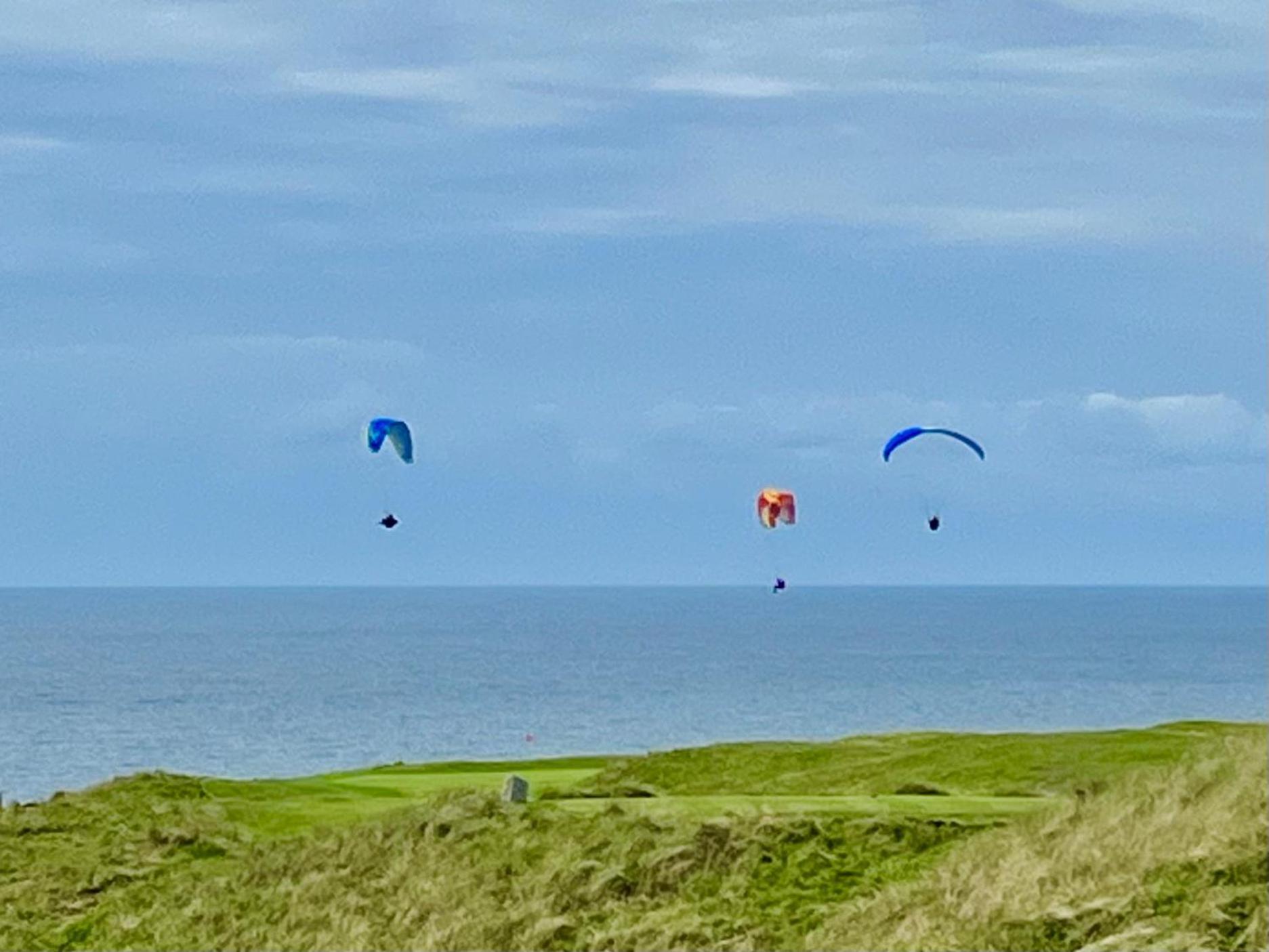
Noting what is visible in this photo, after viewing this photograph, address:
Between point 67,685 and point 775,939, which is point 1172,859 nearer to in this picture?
point 775,939

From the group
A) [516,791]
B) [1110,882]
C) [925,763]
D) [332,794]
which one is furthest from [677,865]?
[925,763]

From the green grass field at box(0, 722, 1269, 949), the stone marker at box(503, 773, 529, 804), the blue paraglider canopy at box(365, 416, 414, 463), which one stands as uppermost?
the blue paraglider canopy at box(365, 416, 414, 463)

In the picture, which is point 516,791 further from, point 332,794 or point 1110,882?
point 1110,882

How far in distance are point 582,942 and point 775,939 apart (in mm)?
2419

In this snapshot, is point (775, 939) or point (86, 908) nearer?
point (775, 939)

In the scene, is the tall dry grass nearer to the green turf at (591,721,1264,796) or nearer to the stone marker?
the green turf at (591,721,1264,796)

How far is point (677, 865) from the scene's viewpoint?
3077 cm

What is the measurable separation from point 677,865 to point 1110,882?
650cm

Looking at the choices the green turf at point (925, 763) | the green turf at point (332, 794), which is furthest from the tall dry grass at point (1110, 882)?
the green turf at point (332, 794)

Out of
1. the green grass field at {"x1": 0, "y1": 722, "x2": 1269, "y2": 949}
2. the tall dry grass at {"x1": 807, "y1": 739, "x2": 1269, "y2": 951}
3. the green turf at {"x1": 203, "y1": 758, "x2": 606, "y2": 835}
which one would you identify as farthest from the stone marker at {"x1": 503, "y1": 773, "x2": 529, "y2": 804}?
the tall dry grass at {"x1": 807, "y1": 739, "x2": 1269, "y2": 951}

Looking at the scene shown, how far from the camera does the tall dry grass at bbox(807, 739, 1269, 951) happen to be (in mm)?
24938

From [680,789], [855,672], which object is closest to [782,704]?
[855,672]

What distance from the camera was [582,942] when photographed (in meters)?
29.2

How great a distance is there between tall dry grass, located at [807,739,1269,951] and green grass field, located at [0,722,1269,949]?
0.04 meters
